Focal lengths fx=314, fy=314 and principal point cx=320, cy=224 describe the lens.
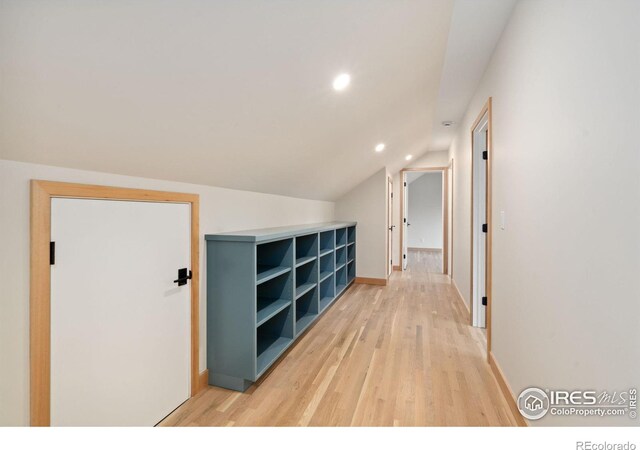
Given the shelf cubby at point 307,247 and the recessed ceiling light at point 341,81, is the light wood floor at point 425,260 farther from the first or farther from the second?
the recessed ceiling light at point 341,81

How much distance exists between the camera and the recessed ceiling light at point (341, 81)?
6.42ft

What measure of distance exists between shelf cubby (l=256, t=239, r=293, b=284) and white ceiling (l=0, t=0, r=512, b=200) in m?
0.63

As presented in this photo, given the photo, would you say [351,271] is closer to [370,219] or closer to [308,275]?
[370,219]

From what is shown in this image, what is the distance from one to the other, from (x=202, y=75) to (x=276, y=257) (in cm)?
181

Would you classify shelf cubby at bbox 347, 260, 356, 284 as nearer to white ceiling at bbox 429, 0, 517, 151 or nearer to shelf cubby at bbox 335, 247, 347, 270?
shelf cubby at bbox 335, 247, 347, 270

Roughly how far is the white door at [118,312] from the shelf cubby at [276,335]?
0.67 metres

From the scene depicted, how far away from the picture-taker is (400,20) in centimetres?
176

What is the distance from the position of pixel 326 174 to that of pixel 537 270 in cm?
254

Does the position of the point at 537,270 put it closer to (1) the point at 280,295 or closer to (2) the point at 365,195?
(1) the point at 280,295

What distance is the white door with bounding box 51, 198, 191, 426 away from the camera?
4.63ft

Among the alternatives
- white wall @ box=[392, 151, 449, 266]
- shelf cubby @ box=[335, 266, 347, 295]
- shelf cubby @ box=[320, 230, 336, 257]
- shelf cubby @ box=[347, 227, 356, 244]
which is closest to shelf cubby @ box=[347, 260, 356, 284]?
shelf cubby @ box=[335, 266, 347, 295]

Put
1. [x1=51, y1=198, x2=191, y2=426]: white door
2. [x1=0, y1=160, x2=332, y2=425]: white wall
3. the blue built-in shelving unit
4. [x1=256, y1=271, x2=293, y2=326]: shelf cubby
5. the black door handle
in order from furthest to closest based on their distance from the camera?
[x1=256, y1=271, x2=293, y2=326]: shelf cubby, the blue built-in shelving unit, the black door handle, [x1=51, y1=198, x2=191, y2=426]: white door, [x1=0, y1=160, x2=332, y2=425]: white wall

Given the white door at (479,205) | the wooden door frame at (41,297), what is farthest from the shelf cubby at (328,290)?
the wooden door frame at (41,297)

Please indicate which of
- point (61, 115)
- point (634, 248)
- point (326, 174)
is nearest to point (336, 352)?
point (326, 174)
